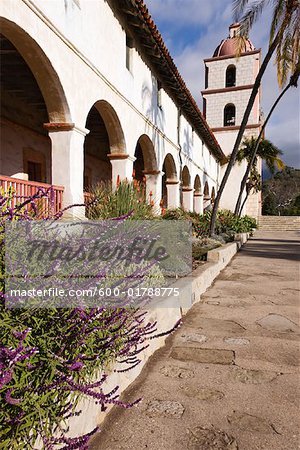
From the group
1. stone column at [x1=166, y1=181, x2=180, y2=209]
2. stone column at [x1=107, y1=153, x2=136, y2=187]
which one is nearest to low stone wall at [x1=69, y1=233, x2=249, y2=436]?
stone column at [x1=107, y1=153, x2=136, y2=187]

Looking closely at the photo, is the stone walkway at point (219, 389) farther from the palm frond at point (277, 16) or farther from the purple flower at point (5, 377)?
the palm frond at point (277, 16)

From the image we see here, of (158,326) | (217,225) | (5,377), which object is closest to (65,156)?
(158,326)

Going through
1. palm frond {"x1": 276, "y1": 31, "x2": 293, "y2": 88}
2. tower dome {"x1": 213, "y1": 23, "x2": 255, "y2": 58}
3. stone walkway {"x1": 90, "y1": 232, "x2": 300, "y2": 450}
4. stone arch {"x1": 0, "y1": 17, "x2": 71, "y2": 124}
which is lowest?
stone walkway {"x1": 90, "y1": 232, "x2": 300, "y2": 450}

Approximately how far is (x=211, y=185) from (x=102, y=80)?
59.8 ft

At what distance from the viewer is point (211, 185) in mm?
25047

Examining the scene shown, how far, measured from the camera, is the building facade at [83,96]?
19.2ft

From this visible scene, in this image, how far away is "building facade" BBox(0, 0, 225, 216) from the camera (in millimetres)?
5855

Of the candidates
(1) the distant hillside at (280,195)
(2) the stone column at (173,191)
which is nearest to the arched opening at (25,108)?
(2) the stone column at (173,191)

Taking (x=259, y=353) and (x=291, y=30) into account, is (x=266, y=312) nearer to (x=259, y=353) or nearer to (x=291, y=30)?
(x=259, y=353)

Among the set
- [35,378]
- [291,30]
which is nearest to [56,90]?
[35,378]

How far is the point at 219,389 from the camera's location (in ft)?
7.95

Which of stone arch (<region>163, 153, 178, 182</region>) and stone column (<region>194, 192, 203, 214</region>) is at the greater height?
stone arch (<region>163, 153, 178, 182</region>)

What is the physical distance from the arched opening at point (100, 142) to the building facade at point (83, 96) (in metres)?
0.03

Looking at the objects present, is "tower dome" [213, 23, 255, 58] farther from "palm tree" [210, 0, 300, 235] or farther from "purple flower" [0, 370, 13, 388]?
"purple flower" [0, 370, 13, 388]
